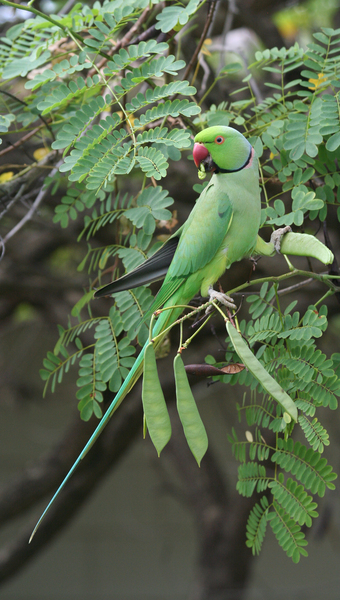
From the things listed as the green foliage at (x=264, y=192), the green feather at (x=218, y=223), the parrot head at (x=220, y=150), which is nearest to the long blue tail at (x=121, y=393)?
the green feather at (x=218, y=223)

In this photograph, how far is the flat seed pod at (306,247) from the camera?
23.2 inches

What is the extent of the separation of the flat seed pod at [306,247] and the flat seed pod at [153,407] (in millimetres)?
249

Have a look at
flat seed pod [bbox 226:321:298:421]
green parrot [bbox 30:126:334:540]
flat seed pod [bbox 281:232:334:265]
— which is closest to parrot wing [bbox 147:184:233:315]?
green parrot [bbox 30:126:334:540]

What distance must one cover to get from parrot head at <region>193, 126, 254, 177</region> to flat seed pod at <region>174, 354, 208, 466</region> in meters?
0.36

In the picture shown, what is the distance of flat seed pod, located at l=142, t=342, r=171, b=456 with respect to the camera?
54 centimetres

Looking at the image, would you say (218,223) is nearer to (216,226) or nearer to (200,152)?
(216,226)

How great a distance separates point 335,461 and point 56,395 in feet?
5.47

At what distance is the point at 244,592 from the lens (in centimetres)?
240

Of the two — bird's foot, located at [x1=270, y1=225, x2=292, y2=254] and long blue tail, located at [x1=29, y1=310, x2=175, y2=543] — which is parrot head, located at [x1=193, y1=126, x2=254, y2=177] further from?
long blue tail, located at [x1=29, y1=310, x2=175, y2=543]

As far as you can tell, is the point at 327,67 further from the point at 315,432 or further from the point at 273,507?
the point at 273,507

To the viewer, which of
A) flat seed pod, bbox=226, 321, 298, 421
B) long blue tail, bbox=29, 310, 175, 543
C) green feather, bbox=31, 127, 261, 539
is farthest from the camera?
green feather, bbox=31, 127, 261, 539

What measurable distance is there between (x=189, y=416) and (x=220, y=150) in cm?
43

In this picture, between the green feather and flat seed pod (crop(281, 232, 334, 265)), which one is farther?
the green feather

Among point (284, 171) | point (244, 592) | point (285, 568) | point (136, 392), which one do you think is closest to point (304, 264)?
point (136, 392)
